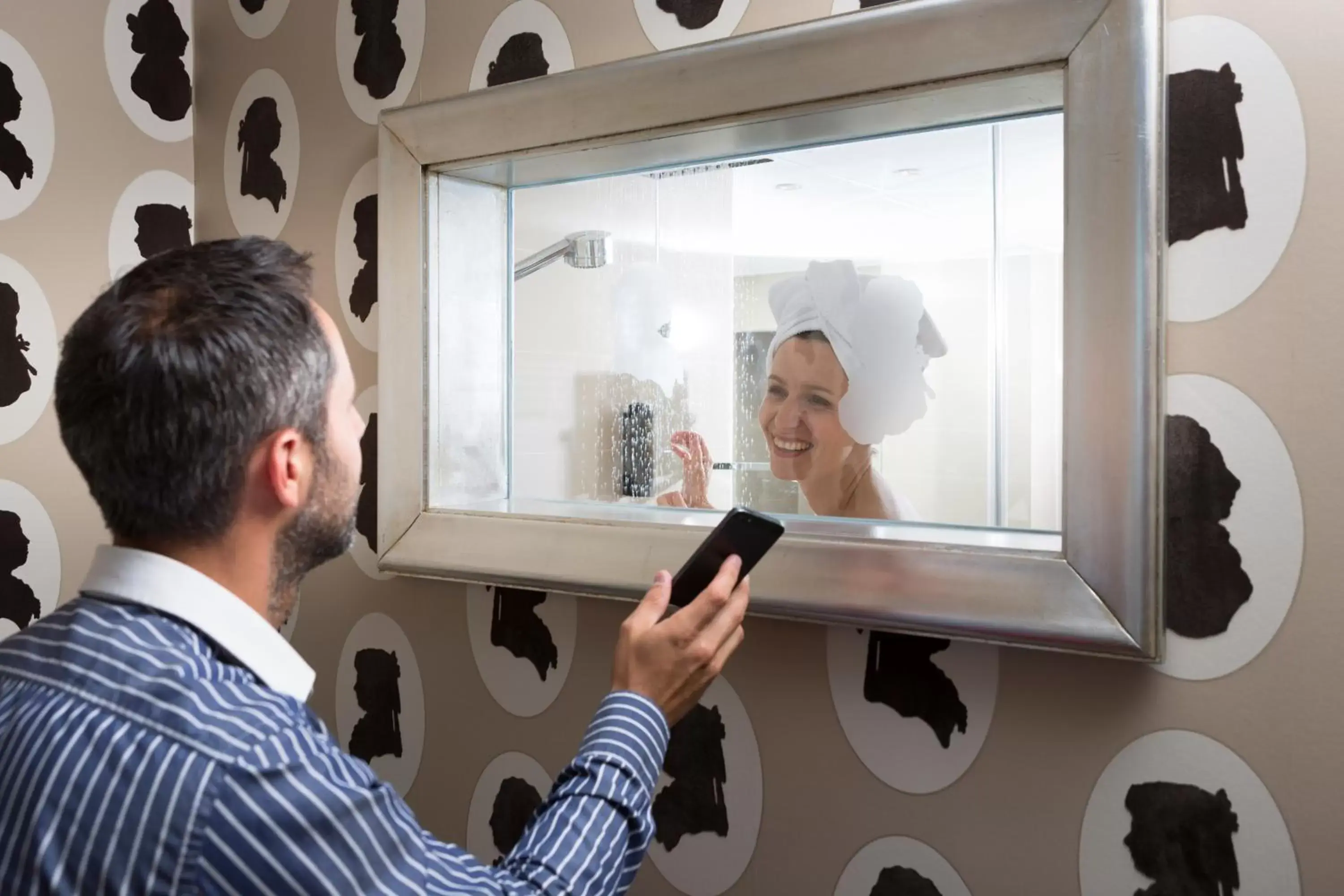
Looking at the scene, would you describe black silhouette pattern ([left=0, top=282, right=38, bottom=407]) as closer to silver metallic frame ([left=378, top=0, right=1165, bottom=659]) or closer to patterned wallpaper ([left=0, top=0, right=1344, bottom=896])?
patterned wallpaper ([left=0, top=0, right=1344, bottom=896])

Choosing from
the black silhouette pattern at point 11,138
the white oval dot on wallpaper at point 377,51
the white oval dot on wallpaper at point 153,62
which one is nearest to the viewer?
the white oval dot on wallpaper at point 377,51

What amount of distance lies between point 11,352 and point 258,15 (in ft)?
2.01

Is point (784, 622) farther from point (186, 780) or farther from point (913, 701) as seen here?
point (186, 780)

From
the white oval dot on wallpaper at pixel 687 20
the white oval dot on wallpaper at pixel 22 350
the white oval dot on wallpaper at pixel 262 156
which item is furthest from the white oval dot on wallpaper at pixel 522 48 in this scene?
the white oval dot on wallpaper at pixel 22 350

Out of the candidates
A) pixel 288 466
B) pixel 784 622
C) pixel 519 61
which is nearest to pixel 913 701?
pixel 784 622

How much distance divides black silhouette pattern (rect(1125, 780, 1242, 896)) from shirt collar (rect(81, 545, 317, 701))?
2.22ft

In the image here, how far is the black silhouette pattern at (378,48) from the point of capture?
4.38 feet

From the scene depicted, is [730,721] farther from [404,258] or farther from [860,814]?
[404,258]

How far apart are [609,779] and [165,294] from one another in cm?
45

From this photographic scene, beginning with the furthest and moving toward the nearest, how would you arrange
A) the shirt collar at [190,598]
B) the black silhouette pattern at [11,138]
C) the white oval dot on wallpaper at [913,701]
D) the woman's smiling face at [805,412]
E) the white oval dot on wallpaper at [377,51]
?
the black silhouette pattern at [11,138] < the white oval dot on wallpaper at [377,51] < the woman's smiling face at [805,412] < the white oval dot on wallpaper at [913,701] < the shirt collar at [190,598]

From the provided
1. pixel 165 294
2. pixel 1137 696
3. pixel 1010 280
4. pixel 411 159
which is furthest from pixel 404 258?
pixel 1137 696

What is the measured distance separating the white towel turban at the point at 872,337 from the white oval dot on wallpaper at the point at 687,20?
0.88ft

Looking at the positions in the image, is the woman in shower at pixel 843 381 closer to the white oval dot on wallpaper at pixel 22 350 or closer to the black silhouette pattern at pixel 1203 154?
the black silhouette pattern at pixel 1203 154

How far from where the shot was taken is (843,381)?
3.39 feet
